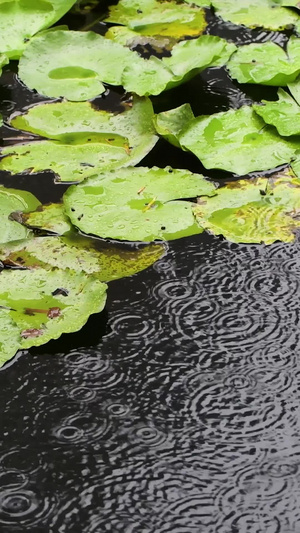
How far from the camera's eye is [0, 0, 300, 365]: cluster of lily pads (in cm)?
172

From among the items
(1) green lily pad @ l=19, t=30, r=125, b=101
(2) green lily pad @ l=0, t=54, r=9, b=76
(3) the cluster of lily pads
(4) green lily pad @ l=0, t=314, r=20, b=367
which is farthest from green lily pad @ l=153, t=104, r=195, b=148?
(4) green lily pad @ l=0, t=314, r=20, b=367

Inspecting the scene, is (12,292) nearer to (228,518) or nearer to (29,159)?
(29,159)

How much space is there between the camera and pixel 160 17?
2670 mm

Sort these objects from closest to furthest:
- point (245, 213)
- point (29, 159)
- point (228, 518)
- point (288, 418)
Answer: point (228, 518), point (288, 418), point (245, 213), point (29, 159)

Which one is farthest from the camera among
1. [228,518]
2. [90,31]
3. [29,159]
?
[90,31]

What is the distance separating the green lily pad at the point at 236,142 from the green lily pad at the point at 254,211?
62mm

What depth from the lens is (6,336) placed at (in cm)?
154

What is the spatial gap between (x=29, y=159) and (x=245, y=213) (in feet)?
1.78

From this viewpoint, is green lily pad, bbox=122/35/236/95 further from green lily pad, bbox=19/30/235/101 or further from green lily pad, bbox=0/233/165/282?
green lily pad, bbox=0/233/165/282

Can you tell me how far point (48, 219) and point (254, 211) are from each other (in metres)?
0.46

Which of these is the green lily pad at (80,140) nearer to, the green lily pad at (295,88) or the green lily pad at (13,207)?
Result: the green lily pad at (13,207)

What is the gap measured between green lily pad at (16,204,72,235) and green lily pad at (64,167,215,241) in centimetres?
3

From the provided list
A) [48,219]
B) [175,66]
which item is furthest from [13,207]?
[175,66]

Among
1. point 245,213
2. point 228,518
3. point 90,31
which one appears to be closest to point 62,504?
point 228,518
